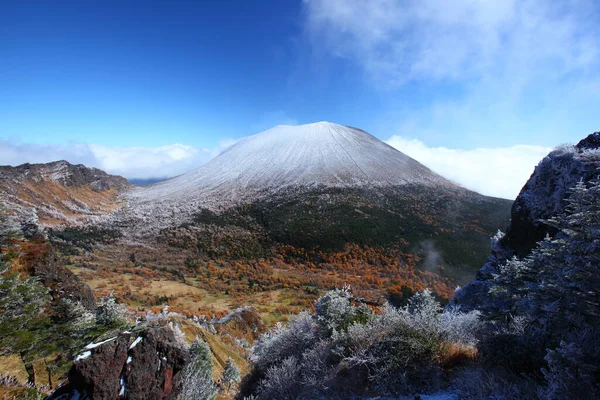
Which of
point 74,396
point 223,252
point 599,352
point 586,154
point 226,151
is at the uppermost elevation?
point 226,151

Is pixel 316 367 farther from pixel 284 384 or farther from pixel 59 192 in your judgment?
pixel 59 192

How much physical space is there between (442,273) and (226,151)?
9095 centimetres

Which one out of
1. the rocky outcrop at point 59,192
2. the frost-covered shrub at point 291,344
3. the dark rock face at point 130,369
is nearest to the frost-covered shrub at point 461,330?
the frost-covered shrub at point 291,344

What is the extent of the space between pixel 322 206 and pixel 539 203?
1808 inches

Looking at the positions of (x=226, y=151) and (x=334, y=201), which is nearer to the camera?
(x=334, y=201)

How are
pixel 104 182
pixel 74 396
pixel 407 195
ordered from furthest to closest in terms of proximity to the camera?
pixel 104 182 → pixel 407 195 → pixel 74 396

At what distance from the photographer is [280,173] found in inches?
2990

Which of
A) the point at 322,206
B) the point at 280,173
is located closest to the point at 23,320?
the point at 322,206

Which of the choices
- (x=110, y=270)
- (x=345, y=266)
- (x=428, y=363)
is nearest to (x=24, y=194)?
(x=110, y=270)

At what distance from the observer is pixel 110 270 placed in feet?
105

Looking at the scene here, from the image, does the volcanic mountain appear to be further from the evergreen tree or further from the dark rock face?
the dark rock face

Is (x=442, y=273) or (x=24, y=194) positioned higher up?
(x=24, y=194)

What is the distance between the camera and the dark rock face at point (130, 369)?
4199 mm

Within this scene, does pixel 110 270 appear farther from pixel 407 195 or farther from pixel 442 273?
pixel 407 195
